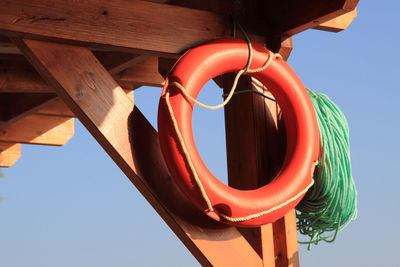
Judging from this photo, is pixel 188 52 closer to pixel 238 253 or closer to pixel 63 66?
pixel 63 66

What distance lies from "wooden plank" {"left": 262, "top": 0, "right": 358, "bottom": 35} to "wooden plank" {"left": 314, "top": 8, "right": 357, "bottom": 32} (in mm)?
210

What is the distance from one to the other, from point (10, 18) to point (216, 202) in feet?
2.84

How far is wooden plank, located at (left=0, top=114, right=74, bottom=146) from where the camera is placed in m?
4.34

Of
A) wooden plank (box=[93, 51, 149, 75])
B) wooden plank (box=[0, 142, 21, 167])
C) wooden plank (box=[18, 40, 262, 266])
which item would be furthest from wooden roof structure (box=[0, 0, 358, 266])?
wooden plank (box=[0, 142, 21, 167])

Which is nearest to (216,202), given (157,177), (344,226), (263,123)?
(157,177)

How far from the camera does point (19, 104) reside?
3.87 meters

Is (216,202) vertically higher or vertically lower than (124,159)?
lower

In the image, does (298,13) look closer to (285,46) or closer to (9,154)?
(285,46)

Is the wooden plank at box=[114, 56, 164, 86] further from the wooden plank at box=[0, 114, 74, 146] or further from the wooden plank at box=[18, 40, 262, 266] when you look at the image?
the wooden plank at box=[18, 40, 262, 266]

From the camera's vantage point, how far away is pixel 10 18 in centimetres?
192

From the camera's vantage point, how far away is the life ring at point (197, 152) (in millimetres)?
2008

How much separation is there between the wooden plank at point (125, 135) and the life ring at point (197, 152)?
8cm

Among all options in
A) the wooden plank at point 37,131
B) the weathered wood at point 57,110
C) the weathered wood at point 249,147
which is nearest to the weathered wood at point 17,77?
the weathered wood at point 57,110

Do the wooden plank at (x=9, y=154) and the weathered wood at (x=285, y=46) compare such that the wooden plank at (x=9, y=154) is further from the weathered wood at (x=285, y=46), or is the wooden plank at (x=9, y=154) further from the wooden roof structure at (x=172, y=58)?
the weathered wood at (x=285, y=46)
